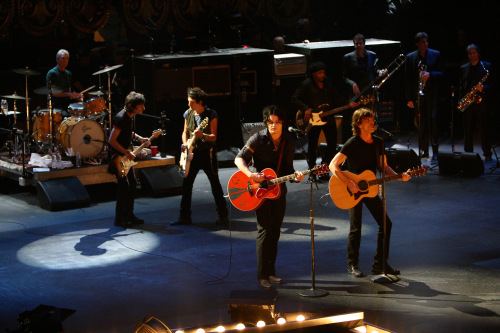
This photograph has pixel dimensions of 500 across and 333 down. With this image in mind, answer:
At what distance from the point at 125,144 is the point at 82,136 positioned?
2.49 meters

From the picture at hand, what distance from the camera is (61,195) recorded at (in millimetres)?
9820

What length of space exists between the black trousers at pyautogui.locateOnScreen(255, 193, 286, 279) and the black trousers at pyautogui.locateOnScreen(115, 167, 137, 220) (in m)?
3.00

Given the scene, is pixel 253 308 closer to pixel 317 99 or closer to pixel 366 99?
pixel 317 99

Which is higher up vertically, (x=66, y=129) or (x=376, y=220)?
(x=66, y=129)

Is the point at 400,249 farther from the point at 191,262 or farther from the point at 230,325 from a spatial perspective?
the point at 230,325

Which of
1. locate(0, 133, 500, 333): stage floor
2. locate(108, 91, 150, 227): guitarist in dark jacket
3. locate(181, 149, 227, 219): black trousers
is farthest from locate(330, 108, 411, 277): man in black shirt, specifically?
locate(108, 91, 150, 227): guitarist in dark jacket

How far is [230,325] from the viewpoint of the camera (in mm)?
4707

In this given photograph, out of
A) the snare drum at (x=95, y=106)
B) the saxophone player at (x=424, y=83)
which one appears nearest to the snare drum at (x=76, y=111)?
the snare drum at (x=95, y=106)

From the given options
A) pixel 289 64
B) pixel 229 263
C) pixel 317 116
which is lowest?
pixel 229 263

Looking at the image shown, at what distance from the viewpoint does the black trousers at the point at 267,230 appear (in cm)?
620

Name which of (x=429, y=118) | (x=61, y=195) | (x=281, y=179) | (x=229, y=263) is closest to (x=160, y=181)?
(x=61, y=195)

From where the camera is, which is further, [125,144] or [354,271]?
[125,144]

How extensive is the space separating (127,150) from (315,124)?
12.2ft

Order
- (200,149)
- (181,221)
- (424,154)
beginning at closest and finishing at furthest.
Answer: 1. (200,149)
2. (181,221)
3. (424,154)
